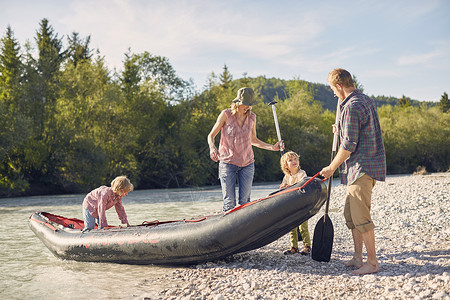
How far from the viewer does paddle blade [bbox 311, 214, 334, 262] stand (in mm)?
3945

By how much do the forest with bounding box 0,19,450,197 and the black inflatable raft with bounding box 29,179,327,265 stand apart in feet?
45.0

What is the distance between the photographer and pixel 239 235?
13.0 feet

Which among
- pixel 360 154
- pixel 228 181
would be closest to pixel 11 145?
pixel 228 181

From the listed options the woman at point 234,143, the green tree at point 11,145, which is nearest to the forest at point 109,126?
the green tree at point 11,145

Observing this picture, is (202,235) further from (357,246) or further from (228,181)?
(357,246)

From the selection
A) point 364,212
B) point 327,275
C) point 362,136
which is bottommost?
point 327,275

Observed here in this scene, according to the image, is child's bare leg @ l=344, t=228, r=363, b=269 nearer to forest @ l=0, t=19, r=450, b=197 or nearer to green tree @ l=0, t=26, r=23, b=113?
forest @ l=0, t=19, r=450, b=197

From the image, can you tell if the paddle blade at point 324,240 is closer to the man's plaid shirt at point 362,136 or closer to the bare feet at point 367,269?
the bare feet at point 367,269

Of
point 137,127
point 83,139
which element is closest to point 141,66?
point 137,127

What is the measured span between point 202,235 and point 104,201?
1.40 m

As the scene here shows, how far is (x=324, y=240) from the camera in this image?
3965 millimetres

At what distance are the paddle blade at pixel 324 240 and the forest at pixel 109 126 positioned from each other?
550 inches

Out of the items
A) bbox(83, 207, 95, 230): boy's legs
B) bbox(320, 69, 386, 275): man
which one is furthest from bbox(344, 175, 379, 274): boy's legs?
bbox(83, 207, 95, 230): boy's legs

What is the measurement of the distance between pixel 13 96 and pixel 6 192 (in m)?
5.21
